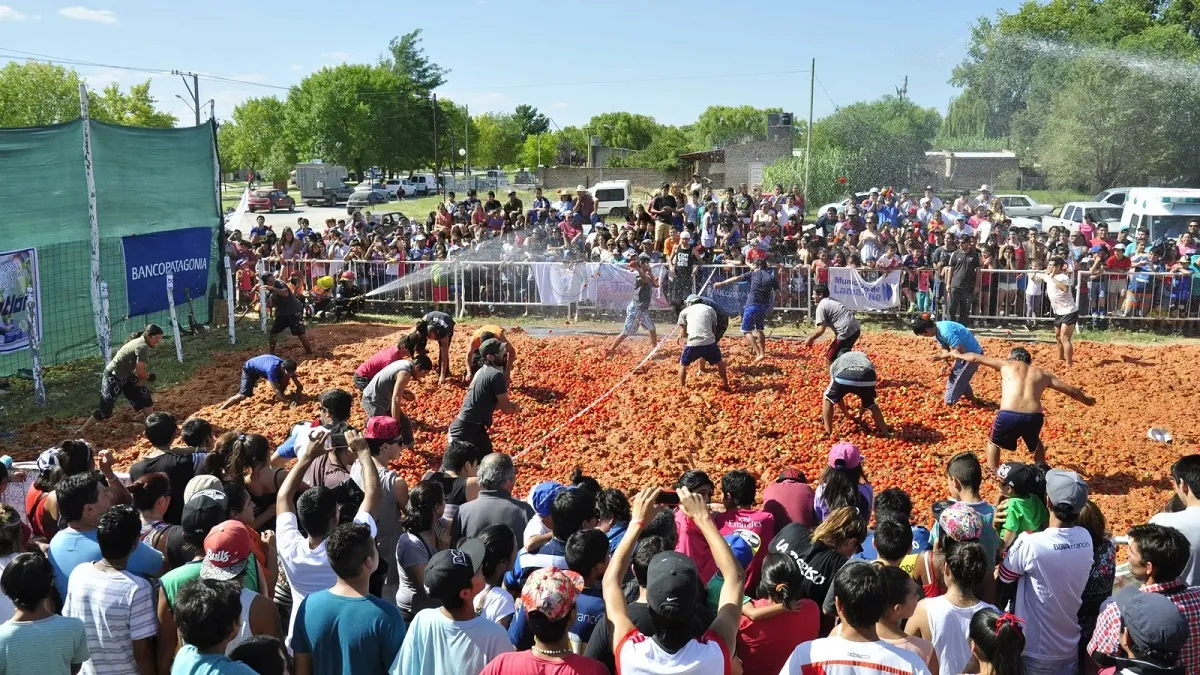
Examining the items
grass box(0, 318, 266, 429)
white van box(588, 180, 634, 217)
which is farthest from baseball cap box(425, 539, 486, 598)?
white van box(588, 180, 634, 217)

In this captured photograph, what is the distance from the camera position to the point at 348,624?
14.4 ft

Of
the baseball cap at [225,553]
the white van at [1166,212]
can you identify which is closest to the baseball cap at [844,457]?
the baseball cap at [225,553]

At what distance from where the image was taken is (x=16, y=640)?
4281 mm

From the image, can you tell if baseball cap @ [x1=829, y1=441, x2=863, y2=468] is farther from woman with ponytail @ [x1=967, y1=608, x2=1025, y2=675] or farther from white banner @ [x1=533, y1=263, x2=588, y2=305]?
white banner @ [x1=533, y1=263, x2=588, y2=305]

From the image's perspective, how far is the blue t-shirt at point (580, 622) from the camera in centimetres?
448

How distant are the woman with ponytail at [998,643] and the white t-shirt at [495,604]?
2.24 metres

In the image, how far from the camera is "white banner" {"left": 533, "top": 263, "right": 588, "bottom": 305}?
19.8m

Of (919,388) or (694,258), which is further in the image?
(694,258)

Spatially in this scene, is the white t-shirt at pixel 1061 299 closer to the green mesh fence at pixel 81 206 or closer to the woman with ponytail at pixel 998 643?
the woman with ponytail at pixel 998 643

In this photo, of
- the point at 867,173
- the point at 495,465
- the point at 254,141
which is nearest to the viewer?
the point at 495,465

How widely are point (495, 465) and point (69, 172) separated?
12912 millimetres

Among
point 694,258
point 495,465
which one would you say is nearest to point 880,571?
point 495,465

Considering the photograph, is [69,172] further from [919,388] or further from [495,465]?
[919,388]

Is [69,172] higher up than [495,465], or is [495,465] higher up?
[69,172]
